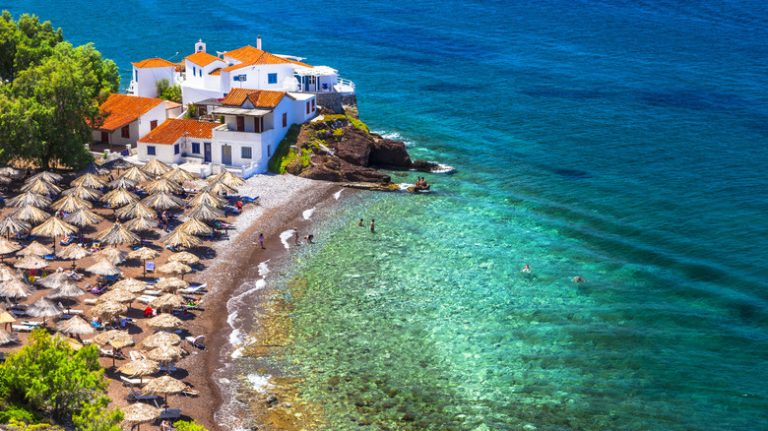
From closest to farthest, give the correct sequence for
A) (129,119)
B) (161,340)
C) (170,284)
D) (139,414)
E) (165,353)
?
(139,414)
(165,353)
(161,340)
(170,284)
(129,119)

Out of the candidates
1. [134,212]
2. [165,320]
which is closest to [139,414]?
[165,320]

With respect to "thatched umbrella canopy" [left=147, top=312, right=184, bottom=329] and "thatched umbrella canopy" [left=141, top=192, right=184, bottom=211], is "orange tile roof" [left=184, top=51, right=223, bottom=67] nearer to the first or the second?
"thatched umbrella canopy" [left=141, top=192, right=184, bottom=211]

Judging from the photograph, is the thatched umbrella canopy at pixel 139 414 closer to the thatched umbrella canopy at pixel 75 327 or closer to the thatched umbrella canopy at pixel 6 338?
the thatched umbrella canopy at pixel 75 327

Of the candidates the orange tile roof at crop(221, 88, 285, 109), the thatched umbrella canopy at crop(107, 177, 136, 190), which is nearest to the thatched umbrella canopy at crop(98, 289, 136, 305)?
the thatched umbrella canopy at crop(107, 177, 136, 190)

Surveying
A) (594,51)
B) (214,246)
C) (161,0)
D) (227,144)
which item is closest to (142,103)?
(227,144)

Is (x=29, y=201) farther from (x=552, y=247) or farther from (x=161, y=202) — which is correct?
(x=552, y=247)

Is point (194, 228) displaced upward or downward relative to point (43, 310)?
upward

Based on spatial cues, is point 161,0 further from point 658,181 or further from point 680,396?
point 680,396
